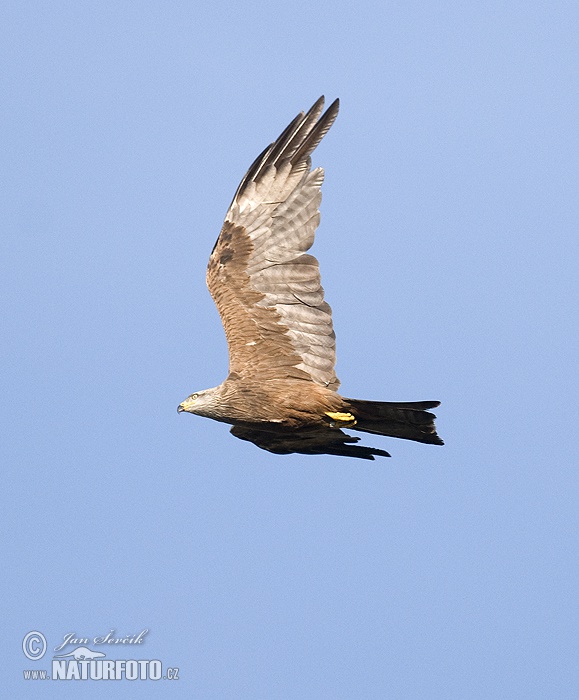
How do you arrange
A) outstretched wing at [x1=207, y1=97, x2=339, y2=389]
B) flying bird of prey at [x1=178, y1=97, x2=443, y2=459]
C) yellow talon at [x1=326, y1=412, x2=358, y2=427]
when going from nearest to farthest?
yellow talon at [x1=326, y1=412, x2=358, y2=427]
flying bird of prey at [x1=178, y1=97, x2=443, y2=459]
outstretched wing at [x1=207, y1=97, x2=339, y2=389]

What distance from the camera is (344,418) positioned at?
33.1 ft

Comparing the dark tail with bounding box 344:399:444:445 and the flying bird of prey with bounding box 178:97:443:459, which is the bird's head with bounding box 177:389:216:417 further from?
the dark tail with bounding box 344:399:444:445

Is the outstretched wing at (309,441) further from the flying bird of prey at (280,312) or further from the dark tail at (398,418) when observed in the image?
the dark tail at (398,418)

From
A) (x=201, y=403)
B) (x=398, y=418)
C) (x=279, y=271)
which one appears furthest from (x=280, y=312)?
(x=398, y=418)

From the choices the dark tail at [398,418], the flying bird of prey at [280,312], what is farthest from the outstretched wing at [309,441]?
the dark tail at [398,418]

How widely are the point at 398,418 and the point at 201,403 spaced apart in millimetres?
1809

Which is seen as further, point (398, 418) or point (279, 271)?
point (279, 271)

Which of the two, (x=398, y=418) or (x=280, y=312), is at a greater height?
(x=280, y=312)

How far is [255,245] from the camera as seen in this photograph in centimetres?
1052

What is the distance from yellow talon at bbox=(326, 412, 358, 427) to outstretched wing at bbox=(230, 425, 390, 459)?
16 centimetres

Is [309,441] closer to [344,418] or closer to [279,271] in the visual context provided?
[344,418]

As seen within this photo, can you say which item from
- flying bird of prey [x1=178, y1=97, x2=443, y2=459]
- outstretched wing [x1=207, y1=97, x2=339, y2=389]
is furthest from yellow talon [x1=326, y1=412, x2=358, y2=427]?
outstretched wing [x1=207, y1=97, x2=339, y2=389]

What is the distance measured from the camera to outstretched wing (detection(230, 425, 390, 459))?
10.4 m

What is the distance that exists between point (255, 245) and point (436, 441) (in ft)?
8.18
